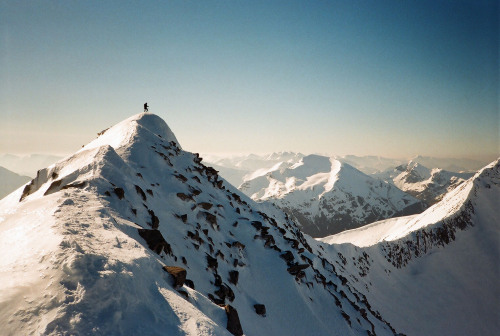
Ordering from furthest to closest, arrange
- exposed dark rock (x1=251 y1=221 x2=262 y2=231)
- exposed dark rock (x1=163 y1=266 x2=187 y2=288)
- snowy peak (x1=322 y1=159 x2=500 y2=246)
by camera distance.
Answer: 1. snowy peak (x1=322 y1=159 x2=500 y2=246)
2. exposed dark rock (x1=251 y1=221 x2=262 y2=231)
3. exposed dark rock (x1=163 y1=266 x2=187 y2=288)

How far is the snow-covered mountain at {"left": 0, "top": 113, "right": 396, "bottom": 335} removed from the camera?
6.43m

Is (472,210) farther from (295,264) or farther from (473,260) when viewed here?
(295,264)

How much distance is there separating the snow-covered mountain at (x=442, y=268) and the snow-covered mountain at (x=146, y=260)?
4527 centimetres

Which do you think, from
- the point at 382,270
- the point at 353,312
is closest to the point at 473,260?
the point at 382,270

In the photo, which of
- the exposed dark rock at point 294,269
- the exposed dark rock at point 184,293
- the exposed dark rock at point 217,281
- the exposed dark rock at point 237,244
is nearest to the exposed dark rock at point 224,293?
the exposed dark rock at point 217,281

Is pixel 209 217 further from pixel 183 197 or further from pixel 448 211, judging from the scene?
pixel 448 211

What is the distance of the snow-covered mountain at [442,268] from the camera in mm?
69000

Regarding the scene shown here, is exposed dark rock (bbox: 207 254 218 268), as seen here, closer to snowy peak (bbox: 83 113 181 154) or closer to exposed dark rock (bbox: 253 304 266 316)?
exposed dark rock (bbox: 253 304 266 316)

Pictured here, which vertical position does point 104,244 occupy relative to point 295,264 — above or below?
above

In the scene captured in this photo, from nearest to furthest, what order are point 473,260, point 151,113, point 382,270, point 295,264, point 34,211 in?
point 34,211 < point 295,264 < point 151,113 < point 382,270 < point 473,260

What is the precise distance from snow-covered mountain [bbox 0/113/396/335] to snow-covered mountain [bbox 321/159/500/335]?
4527 cm

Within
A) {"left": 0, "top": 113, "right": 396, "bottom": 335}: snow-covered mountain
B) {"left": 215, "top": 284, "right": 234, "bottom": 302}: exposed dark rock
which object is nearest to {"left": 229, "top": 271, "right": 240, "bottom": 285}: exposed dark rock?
{"left": 0, "top": 113, "right": 396, "bottom": 335}: snow-covered mountain

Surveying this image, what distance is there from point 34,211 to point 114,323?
345 inches

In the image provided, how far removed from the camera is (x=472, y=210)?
427 feet
